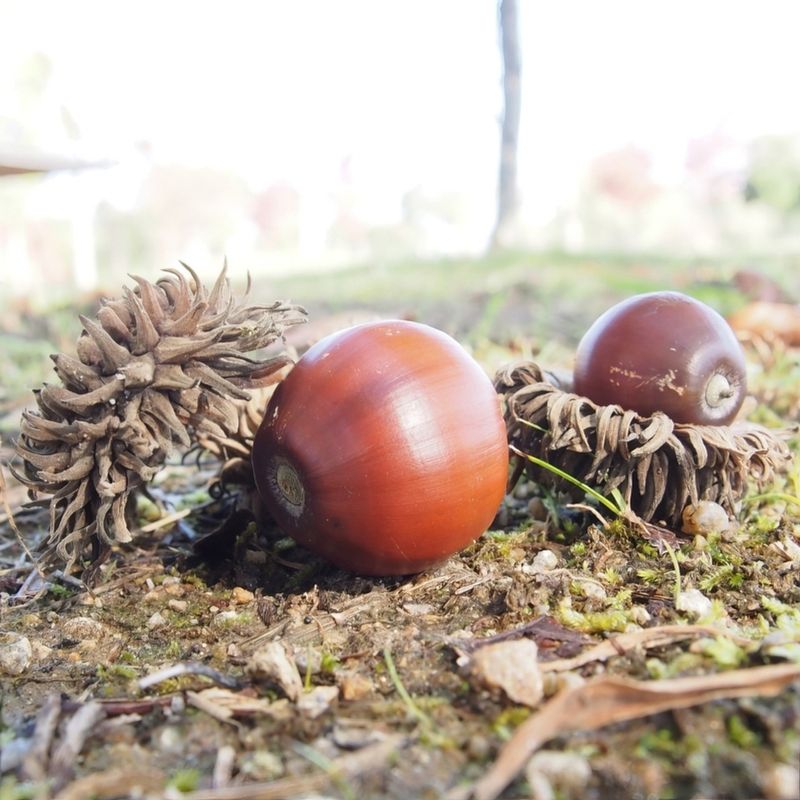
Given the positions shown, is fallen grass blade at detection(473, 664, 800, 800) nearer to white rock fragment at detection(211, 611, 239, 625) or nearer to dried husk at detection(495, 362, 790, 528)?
dried husk at detection(495, 362, 790, 528)

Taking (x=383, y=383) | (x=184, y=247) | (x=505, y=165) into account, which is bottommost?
(x=184, y=247)

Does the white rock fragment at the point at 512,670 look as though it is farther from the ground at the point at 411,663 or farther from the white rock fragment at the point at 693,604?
the white rock fragment at the point at 693,604

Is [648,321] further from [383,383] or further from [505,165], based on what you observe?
[505,165]

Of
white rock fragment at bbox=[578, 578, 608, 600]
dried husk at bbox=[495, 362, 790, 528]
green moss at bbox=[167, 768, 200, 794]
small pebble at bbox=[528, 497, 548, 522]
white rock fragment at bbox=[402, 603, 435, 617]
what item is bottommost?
white rock fragment at bbox=[402, 603, 435, 617]

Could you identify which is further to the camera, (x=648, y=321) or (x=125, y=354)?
(x=648, y=321)

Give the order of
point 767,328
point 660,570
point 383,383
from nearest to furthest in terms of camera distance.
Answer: point 383,383, point 660,570, point 767,328

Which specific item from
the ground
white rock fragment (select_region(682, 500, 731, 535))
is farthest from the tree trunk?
white rock fragment (select_region(682, 500, 731, 535))

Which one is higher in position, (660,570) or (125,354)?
(125,354)

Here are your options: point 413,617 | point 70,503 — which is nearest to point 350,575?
point 413,617
